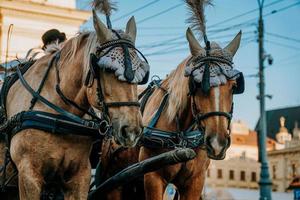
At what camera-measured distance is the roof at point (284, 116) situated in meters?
92.8

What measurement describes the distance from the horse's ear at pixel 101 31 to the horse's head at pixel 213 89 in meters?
1.22

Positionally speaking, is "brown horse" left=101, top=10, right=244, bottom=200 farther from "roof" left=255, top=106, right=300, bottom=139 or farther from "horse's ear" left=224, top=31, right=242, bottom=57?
"roof" left=255, top=106, right=300, bottom=139

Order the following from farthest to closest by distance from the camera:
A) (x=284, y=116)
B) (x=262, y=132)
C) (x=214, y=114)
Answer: (x=284, y=116), (x=262, y=132), (x=214, y=114)

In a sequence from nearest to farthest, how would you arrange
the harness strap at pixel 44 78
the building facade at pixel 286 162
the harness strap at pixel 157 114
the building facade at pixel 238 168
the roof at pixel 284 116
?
the harness strap at pixel 44 78 < the harness strap at pixel 157 114 < the building facade at pixel 286 162 < the building facade at pixel 238 168 < the roof at pixel 284 116

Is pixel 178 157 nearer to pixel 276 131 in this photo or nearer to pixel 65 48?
pixel 65 48

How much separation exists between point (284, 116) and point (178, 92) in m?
93.1

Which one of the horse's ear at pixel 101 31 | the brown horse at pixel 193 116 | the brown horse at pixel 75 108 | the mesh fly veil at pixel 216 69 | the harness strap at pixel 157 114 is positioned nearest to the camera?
the brown horse at pixel 75 108

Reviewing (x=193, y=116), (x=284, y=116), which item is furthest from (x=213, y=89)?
(x=284, y=116)

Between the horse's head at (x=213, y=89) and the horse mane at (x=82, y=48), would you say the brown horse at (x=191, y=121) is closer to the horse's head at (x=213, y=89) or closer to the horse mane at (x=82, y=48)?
the horse's head at (x=213, y=89)

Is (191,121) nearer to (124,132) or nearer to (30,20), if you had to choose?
(124,132)

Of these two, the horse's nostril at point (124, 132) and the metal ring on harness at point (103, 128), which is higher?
the metal ring on harness at point (103, 128)

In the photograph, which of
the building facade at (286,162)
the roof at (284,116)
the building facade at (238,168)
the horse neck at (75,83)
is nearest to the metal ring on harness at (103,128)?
the horse neck at (75,83)

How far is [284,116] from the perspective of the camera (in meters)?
95.9

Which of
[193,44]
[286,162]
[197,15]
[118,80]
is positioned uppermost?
[286,162]
